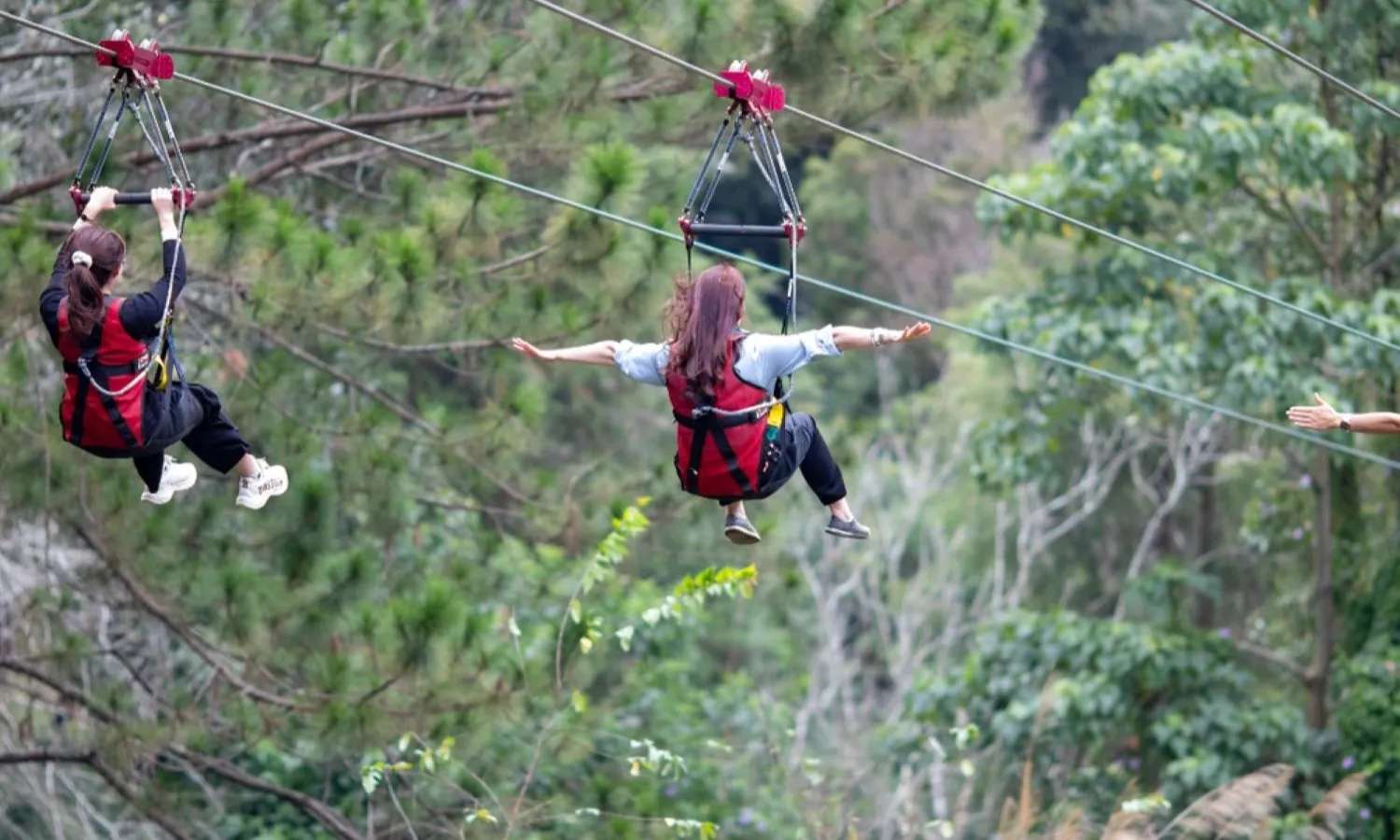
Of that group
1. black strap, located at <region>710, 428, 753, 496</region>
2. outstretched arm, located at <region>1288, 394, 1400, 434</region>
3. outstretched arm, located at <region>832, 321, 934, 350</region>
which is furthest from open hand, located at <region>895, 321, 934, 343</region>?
outstretched arm, located at <region>1288, 394, 1400, 434</region>

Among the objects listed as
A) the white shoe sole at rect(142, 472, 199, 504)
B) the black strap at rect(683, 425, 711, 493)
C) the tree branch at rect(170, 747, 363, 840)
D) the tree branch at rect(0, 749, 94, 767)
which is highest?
Result: the black strap at rect(683, 425, 711, 493)

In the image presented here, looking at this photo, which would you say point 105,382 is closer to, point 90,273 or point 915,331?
point 90,273

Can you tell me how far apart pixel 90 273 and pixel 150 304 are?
7.1 inches

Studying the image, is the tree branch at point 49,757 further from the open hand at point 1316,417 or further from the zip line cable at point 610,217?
Result: the open hand at point 1316,417

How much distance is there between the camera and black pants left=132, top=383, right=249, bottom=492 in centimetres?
571

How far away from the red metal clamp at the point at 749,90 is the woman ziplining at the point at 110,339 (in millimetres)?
1586

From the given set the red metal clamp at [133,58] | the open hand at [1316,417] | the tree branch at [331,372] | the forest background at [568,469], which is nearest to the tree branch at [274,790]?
the forest background at [568,469]

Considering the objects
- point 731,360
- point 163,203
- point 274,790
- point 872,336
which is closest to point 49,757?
point 274,790

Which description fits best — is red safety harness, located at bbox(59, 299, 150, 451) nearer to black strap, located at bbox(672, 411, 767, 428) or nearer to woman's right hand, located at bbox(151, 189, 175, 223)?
woman's right hand, located at bbox(151, 189, 175, 223)

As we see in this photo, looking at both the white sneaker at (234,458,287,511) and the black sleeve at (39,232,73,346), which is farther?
the white sneaker at (234,458,287,511)

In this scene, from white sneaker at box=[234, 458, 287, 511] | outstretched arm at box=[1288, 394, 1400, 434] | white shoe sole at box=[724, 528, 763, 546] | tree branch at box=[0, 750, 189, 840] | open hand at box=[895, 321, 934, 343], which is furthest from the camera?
tree branch at box=[0, 750, 189, 840]

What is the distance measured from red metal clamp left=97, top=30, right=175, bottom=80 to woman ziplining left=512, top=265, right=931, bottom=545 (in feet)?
4.26

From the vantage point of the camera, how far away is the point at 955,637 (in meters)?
16.6

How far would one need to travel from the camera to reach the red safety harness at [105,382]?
5.59 m
